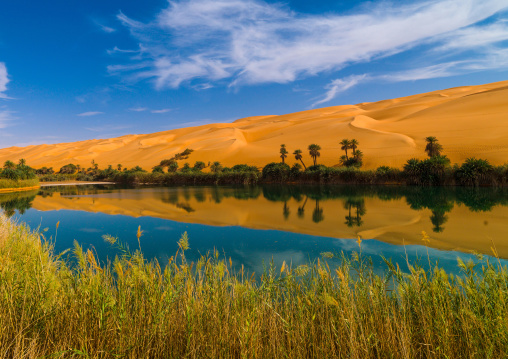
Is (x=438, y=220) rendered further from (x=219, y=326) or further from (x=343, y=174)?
(x=343, y=174)

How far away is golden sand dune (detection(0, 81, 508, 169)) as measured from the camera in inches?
1980

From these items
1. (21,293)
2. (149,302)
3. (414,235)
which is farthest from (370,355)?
(414,235)

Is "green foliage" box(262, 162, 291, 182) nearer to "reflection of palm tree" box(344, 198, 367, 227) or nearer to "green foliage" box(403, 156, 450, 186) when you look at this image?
"green foliage" box(403, 156, 450, 186)

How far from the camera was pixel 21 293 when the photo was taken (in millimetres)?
3189

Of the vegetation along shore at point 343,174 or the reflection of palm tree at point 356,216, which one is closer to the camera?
the reflection of palm tree at point 356,216

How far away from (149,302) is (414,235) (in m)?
11.9

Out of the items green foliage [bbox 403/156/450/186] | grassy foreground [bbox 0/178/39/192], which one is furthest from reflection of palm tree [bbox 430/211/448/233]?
grassy foreground [bbox 0/178/39/192]

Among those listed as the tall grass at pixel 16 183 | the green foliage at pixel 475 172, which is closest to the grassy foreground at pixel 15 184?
the tall grass at pixel 16 183

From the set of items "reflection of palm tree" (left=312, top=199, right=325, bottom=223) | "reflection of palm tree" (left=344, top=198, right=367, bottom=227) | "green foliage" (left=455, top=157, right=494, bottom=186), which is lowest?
"reflection of palm tree" (left=344, top=198, right=367, bottom=227)

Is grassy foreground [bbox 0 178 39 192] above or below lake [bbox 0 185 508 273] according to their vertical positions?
above

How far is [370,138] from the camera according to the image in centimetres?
6203

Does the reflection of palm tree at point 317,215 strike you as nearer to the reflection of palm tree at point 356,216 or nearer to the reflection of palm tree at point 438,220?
the reflection of palm tree at point 356,216

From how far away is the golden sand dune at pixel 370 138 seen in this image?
50.3 metres

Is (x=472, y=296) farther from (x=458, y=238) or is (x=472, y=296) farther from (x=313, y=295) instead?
(x=458, y=238)
